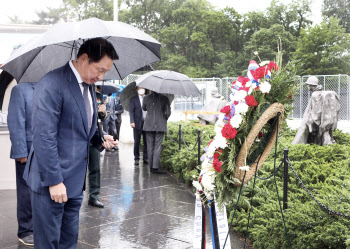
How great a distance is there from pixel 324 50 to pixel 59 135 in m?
26.4

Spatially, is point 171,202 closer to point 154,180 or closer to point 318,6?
point 154,180

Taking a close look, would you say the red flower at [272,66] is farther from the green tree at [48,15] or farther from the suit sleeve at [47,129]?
the green tree at [48,15]

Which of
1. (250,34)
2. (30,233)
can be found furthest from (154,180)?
(250,34)

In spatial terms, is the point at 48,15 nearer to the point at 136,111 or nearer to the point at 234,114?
the point at 136,111

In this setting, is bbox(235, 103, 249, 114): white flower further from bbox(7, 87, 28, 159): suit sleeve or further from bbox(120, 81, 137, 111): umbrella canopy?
bbox(120, 81, 137, 111): umbrella canopy

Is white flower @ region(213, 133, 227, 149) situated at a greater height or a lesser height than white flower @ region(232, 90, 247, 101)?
lesser

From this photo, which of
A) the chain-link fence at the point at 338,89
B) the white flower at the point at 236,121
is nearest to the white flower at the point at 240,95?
the white flower at the point at 236,121

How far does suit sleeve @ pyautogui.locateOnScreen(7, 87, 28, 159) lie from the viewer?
4.38 m

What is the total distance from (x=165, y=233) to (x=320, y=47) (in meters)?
24.8

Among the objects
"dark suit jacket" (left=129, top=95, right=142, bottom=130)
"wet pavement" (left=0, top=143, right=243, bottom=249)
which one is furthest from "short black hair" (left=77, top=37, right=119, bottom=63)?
"dark suit jacket" (left=129, top=95, right=142, bottom=130)

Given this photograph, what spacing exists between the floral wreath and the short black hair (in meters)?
0.87

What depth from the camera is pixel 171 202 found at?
22.1 feet

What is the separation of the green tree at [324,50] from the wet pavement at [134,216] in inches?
750

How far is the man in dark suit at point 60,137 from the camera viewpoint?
2744 millimetres
